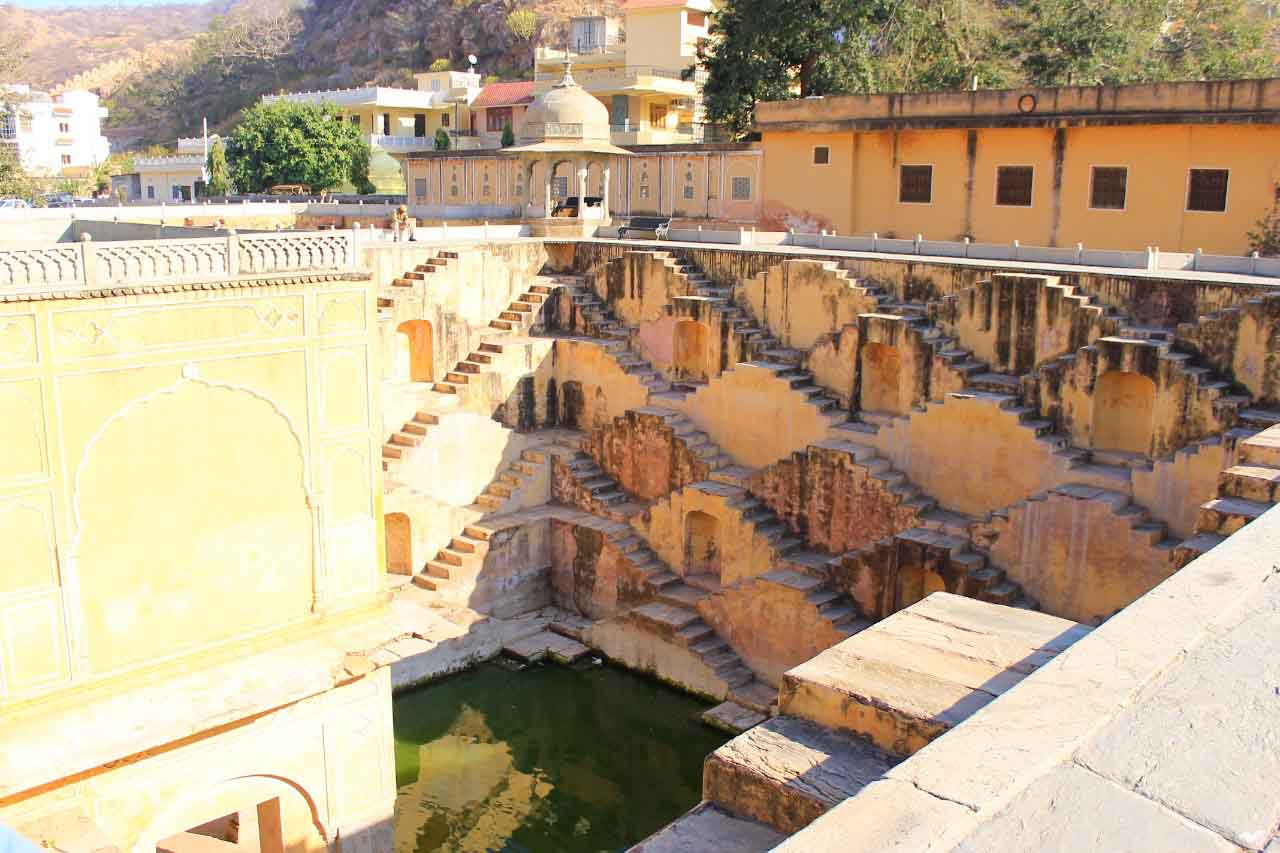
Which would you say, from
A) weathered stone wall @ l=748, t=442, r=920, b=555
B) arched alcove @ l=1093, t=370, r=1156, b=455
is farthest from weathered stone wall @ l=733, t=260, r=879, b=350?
arched alcove @ l=1093, t=370, r=1156, b=455

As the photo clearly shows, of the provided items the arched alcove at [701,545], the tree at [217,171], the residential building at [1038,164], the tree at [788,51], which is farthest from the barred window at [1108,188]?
the tree at [217,171]

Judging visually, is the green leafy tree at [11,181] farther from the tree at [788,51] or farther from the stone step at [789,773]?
the stone step at [789,773]

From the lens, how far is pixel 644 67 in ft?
161

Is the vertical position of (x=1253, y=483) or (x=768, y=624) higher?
(x=1253, y=483)

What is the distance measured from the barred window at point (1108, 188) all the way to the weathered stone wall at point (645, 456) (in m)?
8.44

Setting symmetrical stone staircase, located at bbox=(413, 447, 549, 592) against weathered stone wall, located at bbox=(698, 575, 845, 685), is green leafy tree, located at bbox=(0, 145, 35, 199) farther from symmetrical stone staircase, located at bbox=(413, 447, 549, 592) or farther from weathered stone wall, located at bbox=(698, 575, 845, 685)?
weathered stone wall, located at bbox=(698, 575, 845, 685)

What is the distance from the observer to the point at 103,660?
11.6 meters

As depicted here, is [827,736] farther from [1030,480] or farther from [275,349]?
[1030,480]

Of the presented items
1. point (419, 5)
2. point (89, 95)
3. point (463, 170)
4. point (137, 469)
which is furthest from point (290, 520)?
point (89, 95)

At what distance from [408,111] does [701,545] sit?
39664 mm

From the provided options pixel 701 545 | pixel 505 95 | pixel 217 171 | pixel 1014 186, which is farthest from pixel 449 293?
pixel 505 95

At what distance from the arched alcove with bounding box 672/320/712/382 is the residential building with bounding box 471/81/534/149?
99.3 ft

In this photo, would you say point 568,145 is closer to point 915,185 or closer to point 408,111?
point 915,185

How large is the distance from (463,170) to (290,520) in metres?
20.8
